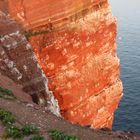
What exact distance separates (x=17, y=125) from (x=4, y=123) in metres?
0.61

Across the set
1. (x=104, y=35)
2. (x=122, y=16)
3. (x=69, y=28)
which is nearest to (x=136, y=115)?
(x=104, y=35)

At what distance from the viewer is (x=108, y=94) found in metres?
37.2

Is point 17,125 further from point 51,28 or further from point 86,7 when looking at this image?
point 86,7

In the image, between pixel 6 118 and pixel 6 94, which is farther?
pixel 6 94

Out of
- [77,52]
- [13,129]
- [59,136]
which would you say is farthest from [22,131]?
[77,52]

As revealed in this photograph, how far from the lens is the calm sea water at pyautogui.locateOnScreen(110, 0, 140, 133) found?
190ft

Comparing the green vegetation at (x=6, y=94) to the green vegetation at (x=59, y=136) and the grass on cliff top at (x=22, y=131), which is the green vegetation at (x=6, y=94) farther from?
the green vegetation at (x=59, y=136)

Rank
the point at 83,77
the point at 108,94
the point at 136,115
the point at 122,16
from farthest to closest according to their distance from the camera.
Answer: the point at 122,16, the point at 136,115, the point at 108,94, the point at 83,77

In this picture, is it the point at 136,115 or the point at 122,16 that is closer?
the point at 136,115

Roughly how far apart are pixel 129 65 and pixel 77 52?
142 feet

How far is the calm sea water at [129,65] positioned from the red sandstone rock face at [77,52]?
20.1 m

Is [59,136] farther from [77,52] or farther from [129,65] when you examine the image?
[129,65]

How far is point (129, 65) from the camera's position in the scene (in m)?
74.6

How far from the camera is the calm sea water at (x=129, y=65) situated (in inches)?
2279
